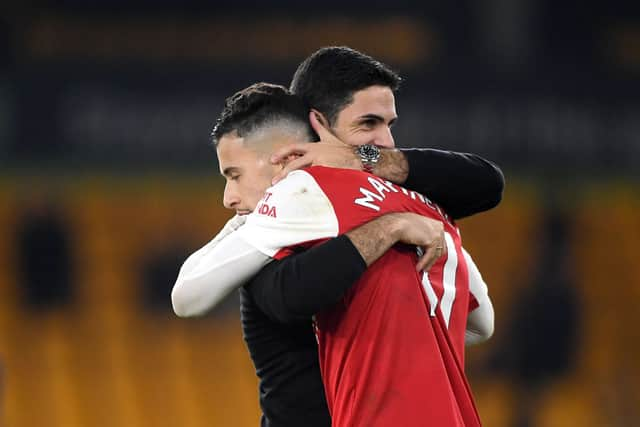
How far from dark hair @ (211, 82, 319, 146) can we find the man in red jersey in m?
0.26

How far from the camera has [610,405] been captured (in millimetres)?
7836

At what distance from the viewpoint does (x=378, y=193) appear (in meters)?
2.37

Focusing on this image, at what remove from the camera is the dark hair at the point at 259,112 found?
8.40 feet

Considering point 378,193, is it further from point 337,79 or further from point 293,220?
point 337,79

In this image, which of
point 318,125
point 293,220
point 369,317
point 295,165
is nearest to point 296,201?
point 293,220

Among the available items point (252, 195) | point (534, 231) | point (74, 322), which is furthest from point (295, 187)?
point (534, 231)

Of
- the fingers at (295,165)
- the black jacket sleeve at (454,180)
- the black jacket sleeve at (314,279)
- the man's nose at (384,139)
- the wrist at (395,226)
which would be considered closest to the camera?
the black jacket sleeve at (314,279)

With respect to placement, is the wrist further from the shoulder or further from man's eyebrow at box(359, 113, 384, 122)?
man's eyebrow at box(359, 113, 384, 122)

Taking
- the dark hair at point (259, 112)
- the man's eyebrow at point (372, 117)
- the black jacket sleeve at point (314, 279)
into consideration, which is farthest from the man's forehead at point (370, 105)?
the black jacket sleeve at point (314, 279)

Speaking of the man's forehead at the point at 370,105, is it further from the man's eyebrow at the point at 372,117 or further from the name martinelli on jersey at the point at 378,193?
the name martinelli on jersey at the point at 378,193

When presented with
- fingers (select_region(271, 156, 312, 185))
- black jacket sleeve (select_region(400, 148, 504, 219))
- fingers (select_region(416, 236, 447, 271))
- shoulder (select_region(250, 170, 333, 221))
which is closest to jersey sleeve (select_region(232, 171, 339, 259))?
shoulder (select_region(250, 170, 333, 221))

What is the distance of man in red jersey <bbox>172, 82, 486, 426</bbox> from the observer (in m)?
2.24

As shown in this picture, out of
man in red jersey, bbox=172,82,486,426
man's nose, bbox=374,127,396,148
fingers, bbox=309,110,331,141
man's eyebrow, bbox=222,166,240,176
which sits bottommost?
man in red jersey, bbox=172,82,486,426

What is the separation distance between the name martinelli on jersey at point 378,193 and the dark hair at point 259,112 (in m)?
0.26
